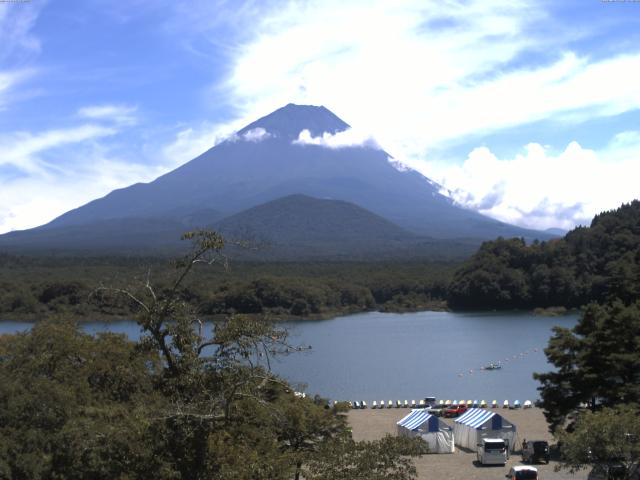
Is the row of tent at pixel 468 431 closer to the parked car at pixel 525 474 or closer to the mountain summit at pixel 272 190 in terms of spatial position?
the parked car at pixel 525 474

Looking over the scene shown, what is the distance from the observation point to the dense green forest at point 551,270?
55.2 meters

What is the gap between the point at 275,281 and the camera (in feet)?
180

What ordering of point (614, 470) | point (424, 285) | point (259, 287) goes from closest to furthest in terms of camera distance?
point (614, 470)
point (259, 287)
point (424, 285)

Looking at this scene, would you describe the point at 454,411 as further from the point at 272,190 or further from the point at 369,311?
the point at 272,190

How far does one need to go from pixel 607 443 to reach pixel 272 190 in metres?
158

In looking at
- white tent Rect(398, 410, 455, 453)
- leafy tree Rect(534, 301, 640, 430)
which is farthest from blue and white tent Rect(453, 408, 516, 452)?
leafy tree Rect(534, 301, 640, 430)

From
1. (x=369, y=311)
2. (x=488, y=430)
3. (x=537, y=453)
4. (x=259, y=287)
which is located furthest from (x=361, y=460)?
(x=369, y=311)

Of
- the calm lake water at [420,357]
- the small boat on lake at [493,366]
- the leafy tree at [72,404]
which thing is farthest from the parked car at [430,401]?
the leafy tree at [72,404]

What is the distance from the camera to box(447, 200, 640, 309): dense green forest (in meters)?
55.2

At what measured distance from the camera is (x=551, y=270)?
56.2 metres

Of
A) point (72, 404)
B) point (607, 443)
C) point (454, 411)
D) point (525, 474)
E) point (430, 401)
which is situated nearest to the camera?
point (72, 404)

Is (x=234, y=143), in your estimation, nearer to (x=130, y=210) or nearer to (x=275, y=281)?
(x=130, y=210)

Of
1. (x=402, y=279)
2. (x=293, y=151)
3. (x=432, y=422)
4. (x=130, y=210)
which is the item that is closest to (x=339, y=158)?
(x=293, y=151)

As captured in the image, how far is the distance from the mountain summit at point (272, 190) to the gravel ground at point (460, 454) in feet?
372
